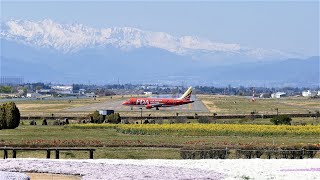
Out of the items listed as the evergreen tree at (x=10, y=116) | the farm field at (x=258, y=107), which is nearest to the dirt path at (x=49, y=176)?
the evergreen tree at (x=10, y=116)

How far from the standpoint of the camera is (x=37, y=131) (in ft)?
200

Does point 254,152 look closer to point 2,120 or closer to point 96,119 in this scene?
point 2,120

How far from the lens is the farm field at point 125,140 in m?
40.2

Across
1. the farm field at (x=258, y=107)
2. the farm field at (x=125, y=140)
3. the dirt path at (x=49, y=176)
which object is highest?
the dirt path at (x=49, y=176)

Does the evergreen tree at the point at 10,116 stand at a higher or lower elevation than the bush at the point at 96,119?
higher

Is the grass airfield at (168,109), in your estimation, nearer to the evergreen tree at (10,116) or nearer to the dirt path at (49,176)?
the evergreen tree at (10,116)

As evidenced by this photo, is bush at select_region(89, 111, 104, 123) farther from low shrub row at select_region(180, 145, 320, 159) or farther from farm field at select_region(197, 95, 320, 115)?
low shrub row at select_region(180, 145, 320, 159)

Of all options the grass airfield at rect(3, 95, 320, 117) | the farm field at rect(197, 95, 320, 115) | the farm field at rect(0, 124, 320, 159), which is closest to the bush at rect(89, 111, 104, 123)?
the farm field at rect(0, 124, 320, 159)

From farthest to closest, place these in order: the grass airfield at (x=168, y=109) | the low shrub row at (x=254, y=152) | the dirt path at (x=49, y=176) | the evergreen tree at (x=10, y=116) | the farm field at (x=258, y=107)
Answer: the farm field at (x=258, y=107), the grass airfield at (x=168, y=109), the evergreen tree at (x=10, y=116), the low shrub row at (x=254, y=152), the dirt path at (x=49, y=176)

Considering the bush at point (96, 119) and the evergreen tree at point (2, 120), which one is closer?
the evergreen tree at point (2, 120)

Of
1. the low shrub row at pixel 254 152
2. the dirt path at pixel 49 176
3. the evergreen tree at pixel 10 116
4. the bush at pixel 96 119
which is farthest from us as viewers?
the bush at pixel 96 119

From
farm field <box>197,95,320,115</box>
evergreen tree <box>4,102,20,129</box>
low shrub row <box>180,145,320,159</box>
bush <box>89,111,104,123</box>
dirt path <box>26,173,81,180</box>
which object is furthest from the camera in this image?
farm field <box>197,95,320,115</box>

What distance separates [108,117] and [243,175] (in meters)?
48.0

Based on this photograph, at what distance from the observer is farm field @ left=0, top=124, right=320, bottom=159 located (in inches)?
1581
